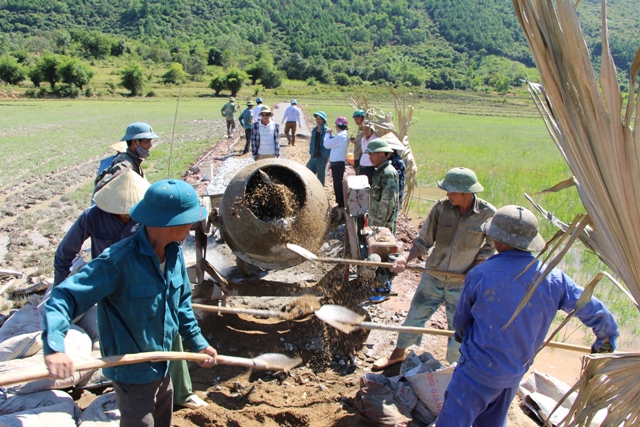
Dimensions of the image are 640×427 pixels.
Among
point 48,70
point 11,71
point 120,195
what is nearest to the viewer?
point 120,195

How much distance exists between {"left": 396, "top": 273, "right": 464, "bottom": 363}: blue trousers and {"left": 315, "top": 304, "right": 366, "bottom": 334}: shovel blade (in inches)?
21.5

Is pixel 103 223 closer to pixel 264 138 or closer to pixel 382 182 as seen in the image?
pixel 382 182

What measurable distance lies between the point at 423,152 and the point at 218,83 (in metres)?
35.8

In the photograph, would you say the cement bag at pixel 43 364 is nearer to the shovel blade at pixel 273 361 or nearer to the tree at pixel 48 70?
the shovel blade at pixel 273 361

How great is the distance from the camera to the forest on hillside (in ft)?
342

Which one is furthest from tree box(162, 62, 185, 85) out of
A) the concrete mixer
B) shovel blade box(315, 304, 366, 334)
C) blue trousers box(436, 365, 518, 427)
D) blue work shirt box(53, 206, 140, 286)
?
blue trousers box(436, 365, 518, 427)

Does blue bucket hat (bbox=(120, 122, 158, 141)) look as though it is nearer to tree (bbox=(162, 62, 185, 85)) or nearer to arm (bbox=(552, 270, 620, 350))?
arm (bbox=(552, 270, 620, 350))

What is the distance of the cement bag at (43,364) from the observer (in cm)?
314

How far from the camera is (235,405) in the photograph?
3.69 meters

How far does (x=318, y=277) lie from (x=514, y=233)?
12.1 ft

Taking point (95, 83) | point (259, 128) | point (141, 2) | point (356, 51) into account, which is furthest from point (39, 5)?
point (259, 128)

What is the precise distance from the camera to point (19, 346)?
344 centimetres

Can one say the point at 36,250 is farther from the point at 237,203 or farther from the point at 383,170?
the point at 383,170

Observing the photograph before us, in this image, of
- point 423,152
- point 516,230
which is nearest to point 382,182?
point 516,230
